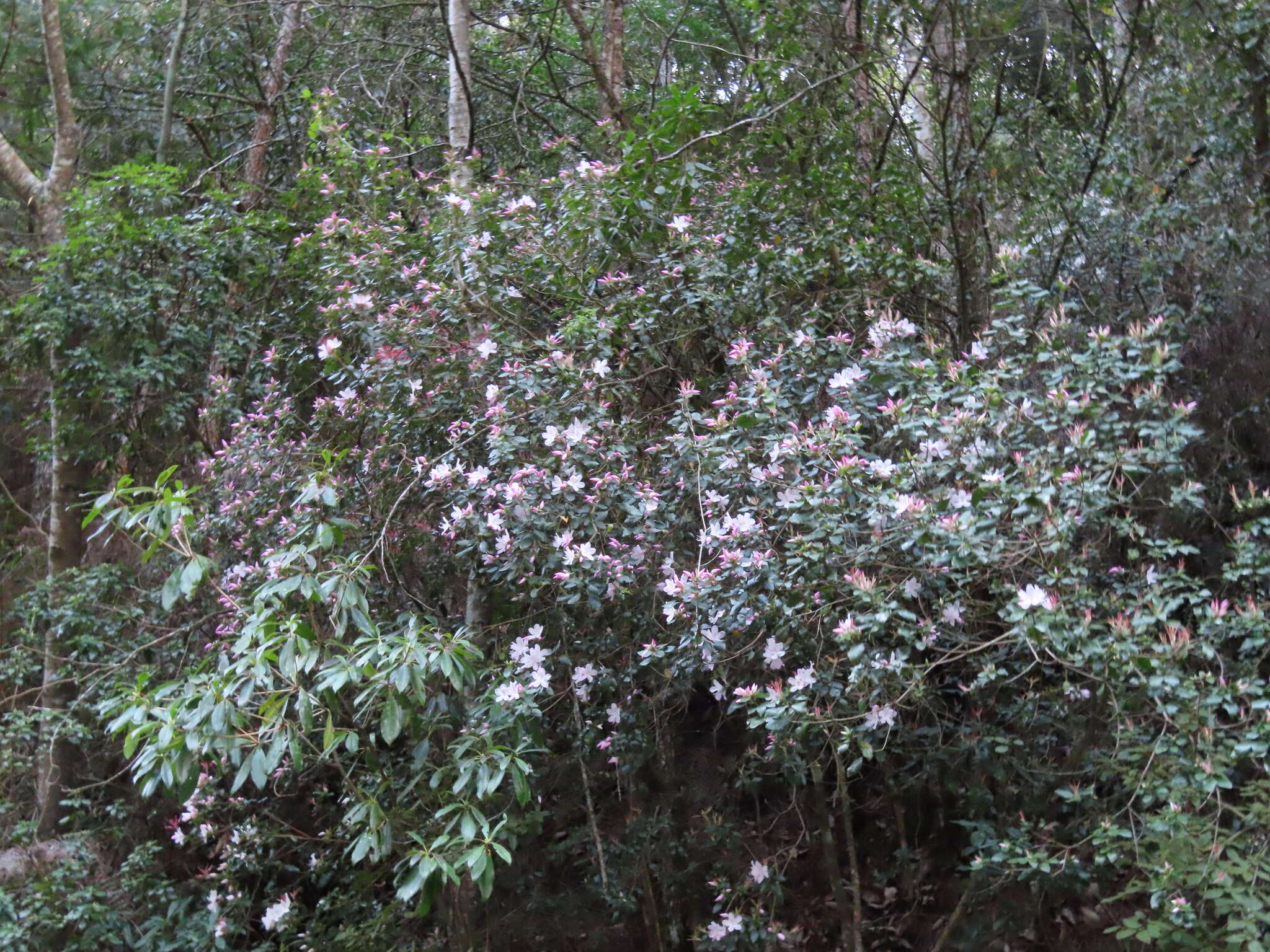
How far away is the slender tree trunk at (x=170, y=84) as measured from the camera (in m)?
5.83

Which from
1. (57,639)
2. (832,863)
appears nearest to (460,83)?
(57,639)

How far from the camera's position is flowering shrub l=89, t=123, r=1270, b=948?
241cm

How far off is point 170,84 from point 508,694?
15.7ft

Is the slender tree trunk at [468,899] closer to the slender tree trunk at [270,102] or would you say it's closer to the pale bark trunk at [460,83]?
the pale bark trunk at [460,83]

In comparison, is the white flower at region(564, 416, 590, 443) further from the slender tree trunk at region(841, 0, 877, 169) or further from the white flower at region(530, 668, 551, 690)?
the slender tree trunk at region(841, 0, 877, 169)

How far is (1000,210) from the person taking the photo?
4.47m

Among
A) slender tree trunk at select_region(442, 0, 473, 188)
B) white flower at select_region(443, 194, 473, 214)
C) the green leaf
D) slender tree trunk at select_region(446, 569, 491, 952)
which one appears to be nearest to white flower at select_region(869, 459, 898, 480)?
the green leaf

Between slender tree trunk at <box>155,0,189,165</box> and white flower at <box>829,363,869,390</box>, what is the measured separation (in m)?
4.54

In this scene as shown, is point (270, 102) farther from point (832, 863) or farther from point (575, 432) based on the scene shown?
point (832, 863)

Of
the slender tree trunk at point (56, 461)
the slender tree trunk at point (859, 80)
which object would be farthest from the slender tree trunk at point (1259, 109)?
the slender tree trunk at point (56, 461)

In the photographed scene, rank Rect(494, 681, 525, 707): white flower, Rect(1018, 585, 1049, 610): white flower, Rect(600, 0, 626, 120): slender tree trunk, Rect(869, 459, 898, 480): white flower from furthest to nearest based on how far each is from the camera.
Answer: Rect(600, 0, 626, 120): slender tree trunk → Rect(494, 681, 525, 707): white flower → Rect(869, 459, 898, 480): white flower → Rect(1018, 585, 1049, 610): white flower

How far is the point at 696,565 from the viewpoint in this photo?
2.99m

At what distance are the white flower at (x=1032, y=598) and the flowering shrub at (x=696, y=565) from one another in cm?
2

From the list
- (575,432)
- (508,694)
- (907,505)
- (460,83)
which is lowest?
(508,694)
